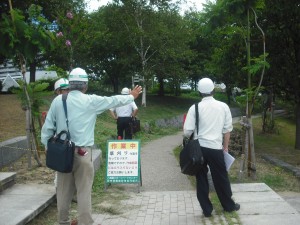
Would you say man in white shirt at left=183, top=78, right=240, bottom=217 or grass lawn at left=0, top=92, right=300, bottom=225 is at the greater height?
man in white shirt at left=183, top=78, right=240, bottom=217

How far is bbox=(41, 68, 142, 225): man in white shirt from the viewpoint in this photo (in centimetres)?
477

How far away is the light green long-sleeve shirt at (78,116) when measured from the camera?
4.77m

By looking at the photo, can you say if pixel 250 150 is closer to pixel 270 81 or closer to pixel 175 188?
pixel 175 188

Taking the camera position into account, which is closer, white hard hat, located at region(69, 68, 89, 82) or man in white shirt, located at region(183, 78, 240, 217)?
white hard hat, located at region(69, 68, 89, 82)

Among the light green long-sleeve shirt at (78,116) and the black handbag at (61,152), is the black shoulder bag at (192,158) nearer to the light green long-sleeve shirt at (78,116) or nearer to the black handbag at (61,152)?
the light green long-sleeve shirt at (78,116)

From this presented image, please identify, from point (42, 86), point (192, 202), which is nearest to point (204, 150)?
point (192, 202)

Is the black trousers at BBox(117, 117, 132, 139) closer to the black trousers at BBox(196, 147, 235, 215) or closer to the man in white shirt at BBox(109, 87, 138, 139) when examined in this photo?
the man in white shirt at BBox(109, 87, 138, 139)

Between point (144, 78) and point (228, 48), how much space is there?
47.9 feet

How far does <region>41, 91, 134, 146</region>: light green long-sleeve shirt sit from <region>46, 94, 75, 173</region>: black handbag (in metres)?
0.11

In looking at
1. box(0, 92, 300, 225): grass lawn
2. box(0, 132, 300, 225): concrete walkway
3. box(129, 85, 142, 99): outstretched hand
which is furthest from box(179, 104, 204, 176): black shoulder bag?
box(0, 92, 300, 225): grass lawn

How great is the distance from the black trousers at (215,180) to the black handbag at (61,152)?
1813 mm

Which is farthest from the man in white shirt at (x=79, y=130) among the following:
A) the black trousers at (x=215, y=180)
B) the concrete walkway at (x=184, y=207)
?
the black trousers at (x=215, y=180)

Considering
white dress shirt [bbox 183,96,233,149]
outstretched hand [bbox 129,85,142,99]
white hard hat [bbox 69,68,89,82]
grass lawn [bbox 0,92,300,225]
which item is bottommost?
grass lawn [bbox 0,92,300,225]

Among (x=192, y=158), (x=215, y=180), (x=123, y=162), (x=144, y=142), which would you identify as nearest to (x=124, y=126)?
(x=123, y=162)
